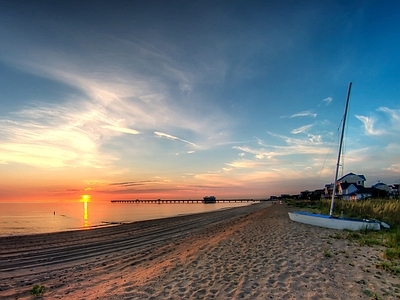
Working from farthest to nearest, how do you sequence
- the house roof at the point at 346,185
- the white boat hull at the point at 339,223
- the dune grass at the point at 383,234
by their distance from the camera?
the house roof at the point at 346,185, the white boat hull at the point at 339,223, the dune grass at the point at 383,234

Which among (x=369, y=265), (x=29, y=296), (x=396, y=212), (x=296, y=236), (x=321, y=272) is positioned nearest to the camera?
(x=29, y=296)

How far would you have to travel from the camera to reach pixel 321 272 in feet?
24.7

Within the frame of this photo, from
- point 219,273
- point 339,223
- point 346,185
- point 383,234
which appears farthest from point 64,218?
point 346,185

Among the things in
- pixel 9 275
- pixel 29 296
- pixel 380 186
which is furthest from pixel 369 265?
pixel 380 186

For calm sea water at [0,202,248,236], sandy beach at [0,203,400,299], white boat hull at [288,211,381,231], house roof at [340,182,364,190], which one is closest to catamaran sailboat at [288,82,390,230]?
white boat hull at [288,211,381,231]

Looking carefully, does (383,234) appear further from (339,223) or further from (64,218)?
(64,218)

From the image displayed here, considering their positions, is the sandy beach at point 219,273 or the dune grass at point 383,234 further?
the dune grass at point 383,234

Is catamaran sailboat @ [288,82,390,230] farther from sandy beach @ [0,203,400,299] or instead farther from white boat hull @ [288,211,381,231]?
sandy beach @ [0,203,400,299]

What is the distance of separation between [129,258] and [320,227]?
1230cm

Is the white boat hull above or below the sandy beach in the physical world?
above

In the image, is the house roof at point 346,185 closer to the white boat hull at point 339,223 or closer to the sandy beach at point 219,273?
the white boat hull at point 339,223

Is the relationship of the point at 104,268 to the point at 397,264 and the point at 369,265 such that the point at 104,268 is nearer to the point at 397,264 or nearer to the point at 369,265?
the point at 369,265

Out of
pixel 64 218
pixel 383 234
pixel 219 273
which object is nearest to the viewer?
pixel 219 273

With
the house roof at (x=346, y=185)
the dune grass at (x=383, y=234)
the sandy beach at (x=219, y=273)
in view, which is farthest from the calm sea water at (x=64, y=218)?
the house roof at (x=346, y=185)
